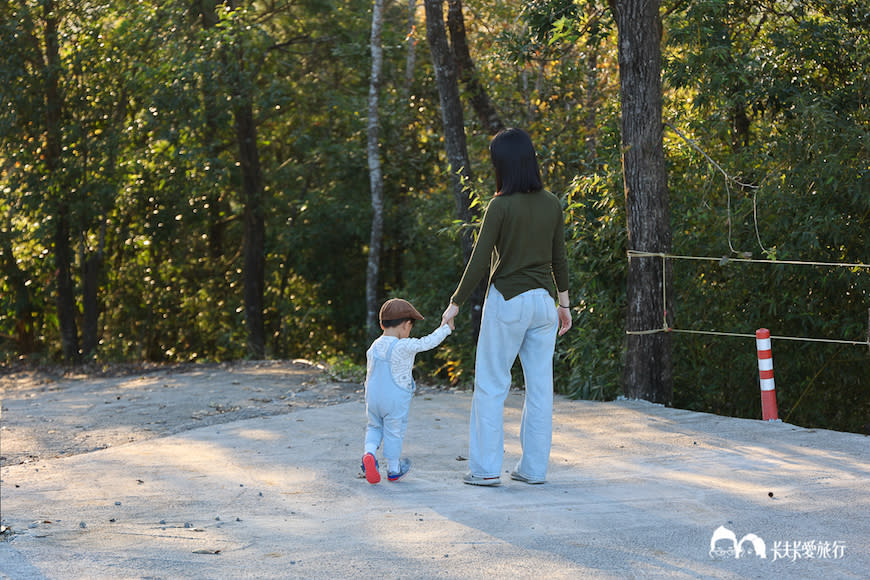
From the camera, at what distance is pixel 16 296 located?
810 inches

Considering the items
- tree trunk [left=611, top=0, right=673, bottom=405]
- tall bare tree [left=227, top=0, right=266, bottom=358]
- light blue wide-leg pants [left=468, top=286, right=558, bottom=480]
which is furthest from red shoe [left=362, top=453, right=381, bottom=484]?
tall bare tree [left=227, top=0, right=266, bottom=358]

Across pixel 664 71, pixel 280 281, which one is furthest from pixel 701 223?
pixel 280 281

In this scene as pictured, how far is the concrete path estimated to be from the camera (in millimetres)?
4363

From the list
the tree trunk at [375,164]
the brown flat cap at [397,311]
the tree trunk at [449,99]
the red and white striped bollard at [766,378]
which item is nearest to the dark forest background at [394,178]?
the tree trunk at [375,164]

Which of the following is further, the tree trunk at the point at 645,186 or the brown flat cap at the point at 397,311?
the tree trunk at the point at 645,186

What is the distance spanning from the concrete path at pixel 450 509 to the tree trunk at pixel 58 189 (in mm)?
11311

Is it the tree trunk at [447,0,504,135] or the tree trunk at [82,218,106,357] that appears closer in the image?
the tree trunk at [447,0,504,135]

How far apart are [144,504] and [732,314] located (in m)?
6.70

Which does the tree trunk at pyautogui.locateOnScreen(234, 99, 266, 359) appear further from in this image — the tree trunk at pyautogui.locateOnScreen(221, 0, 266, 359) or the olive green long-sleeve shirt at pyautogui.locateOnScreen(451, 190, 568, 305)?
the olive green long-sleeve shirt at pyautogui.locateOnScreen(451, 190, 568, 305)

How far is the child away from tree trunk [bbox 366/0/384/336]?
1072cm

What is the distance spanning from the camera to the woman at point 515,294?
217 inches

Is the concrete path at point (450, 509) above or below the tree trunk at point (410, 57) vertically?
below

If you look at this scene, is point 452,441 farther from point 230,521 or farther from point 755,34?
point 755,34

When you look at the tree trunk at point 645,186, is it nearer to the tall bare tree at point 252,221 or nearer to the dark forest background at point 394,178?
the dark forest background at point 394,178
